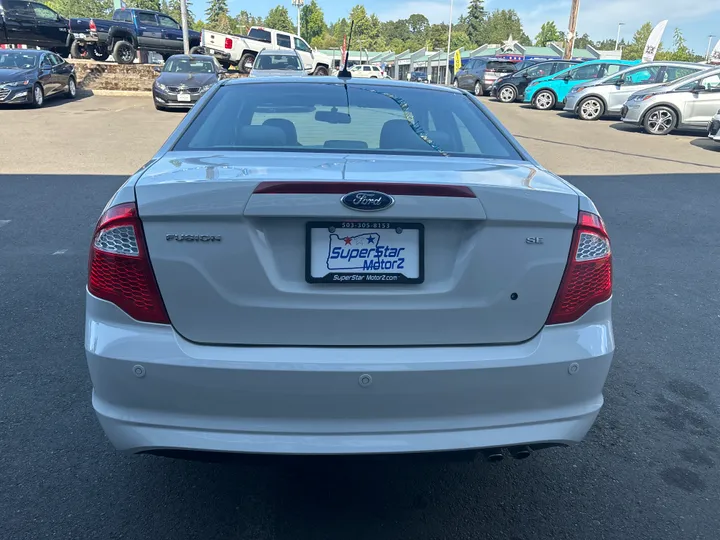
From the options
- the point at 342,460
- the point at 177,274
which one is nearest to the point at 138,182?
the point at 177,274

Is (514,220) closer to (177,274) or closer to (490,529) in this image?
(177,274)

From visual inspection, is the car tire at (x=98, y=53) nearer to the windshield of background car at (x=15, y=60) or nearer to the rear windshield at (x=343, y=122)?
the windshield of background car at (x=15, y=60)

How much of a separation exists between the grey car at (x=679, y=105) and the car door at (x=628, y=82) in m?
2.71

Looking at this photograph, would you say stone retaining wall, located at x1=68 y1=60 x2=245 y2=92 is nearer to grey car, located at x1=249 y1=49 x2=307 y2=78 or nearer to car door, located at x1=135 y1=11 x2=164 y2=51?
car door, located at x1=135 y1=11 x2=164 y2=51

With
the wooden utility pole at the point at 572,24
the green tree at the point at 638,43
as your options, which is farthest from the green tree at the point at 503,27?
the wooden utility pole at the point at 572,24

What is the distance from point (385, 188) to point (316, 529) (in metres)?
1.39

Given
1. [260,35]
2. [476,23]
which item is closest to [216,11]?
[476,23]

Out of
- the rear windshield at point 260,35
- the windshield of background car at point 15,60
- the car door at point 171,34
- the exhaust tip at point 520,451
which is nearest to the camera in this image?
the exhaust tip at point 520,451

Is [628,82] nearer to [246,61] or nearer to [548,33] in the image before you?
[246,61]

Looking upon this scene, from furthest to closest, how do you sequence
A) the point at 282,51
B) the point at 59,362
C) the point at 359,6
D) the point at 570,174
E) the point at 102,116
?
the point at 359,6 < the point at 282,51 < the point at 102,116 < the point at 570,174 < the point at 59,362

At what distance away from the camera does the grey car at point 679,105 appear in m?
15.3

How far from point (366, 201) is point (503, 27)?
148 m

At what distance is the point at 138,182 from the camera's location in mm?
2145

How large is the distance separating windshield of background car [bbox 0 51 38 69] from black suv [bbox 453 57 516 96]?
1865 centimetres
